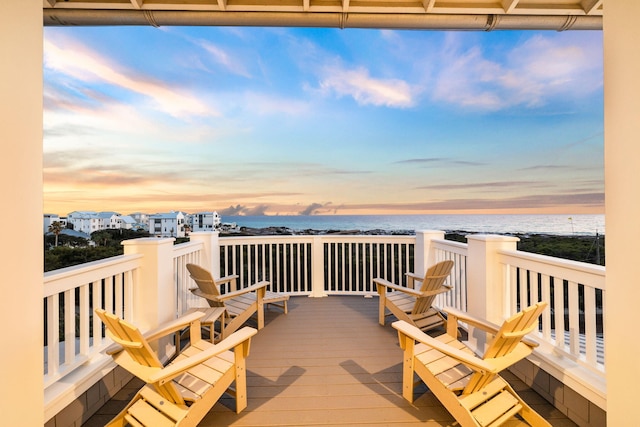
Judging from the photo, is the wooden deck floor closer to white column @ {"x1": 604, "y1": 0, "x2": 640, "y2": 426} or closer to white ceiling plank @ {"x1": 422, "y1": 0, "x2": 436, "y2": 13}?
white column @ {"x1": 604, "y1": 0, "x2": 640, "y2": 426}

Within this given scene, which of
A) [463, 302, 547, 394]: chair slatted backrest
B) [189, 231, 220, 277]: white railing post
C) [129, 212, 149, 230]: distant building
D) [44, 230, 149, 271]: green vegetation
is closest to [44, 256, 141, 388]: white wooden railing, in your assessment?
[189, 231, 220, 277]: white railing post

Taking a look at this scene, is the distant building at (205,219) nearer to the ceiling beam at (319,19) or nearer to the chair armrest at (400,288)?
the ceiling beam at (319,19)

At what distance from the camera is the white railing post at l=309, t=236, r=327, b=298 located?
19.5ft

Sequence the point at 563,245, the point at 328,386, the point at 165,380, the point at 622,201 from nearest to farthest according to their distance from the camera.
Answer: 1. the point at 622,201
2. the point at 165,380
3. the point at 328,386
4. the point at 563,245

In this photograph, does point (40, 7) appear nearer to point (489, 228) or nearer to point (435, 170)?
point (435, 170)

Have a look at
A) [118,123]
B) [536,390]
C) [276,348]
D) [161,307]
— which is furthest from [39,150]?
[118,123]

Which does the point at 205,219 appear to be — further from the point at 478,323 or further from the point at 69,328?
the point at 478,323

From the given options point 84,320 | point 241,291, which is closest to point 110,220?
point 241,291

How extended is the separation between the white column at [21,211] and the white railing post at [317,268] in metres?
4.67

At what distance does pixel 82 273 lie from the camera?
92.4 inches

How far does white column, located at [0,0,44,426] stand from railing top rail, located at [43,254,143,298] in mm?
803

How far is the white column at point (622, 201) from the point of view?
47.8 inches

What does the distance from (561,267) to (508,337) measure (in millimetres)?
941

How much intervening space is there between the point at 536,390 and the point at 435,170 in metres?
10.3
